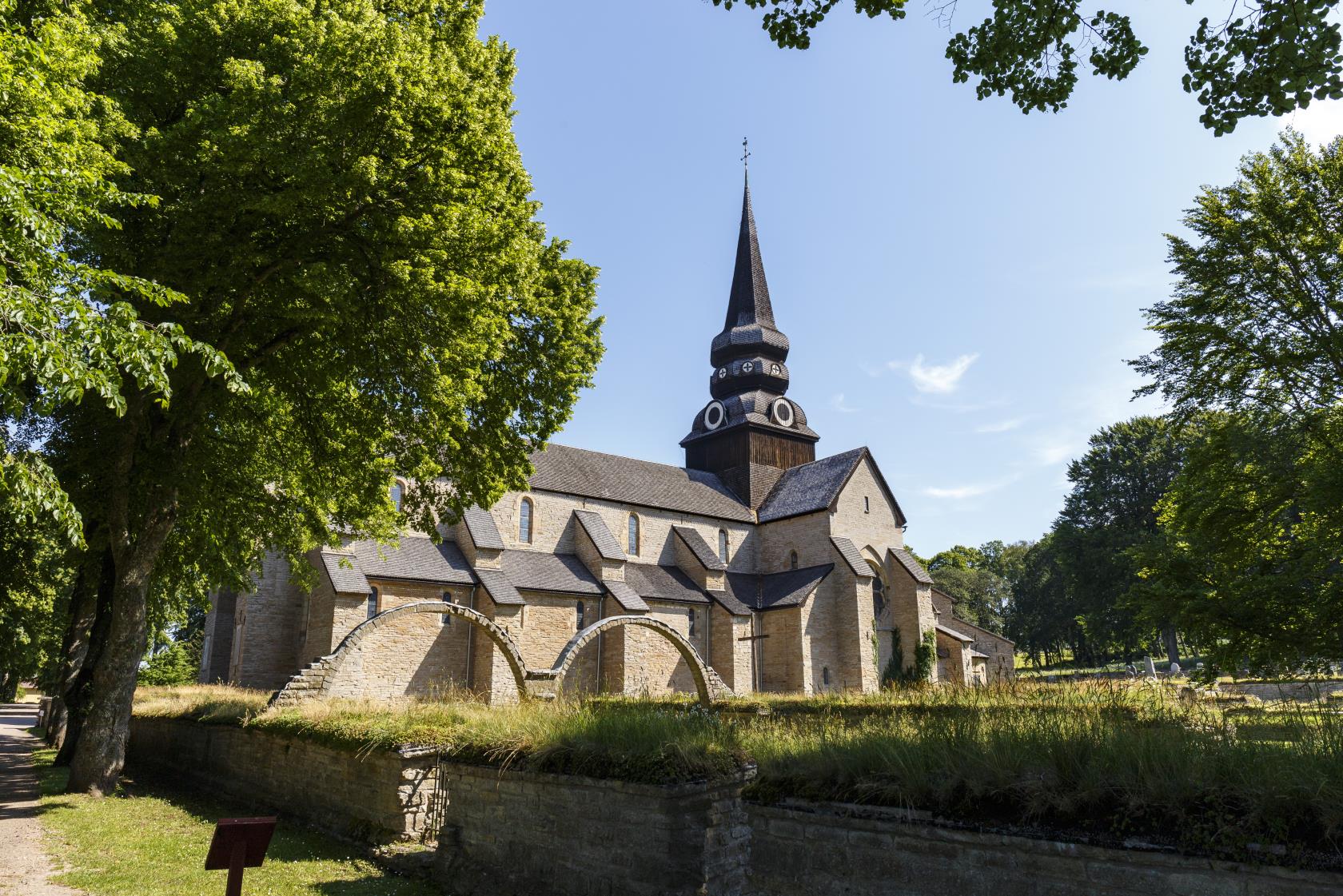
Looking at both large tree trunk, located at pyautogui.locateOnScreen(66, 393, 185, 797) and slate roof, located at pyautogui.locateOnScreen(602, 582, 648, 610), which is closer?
large tree trunk, located at pyautogui.locateOnScreen(66, 393, 185, 797)

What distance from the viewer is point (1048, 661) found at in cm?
7444

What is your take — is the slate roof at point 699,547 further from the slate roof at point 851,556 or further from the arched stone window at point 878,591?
the arched stone window at point 878,591

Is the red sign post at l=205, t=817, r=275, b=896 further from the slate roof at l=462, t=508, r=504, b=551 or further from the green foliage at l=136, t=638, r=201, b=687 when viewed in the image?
the green foliage at l=136, t=638, r=201, b=687

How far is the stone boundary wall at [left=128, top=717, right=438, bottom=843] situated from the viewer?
9.95 m

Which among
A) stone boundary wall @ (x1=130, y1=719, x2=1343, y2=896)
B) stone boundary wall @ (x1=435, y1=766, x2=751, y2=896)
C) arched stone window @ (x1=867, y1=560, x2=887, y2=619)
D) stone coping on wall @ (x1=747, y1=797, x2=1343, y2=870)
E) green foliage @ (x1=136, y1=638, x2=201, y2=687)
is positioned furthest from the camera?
green foliage @ (x1=136, y1=638, x2=201, y2=687)

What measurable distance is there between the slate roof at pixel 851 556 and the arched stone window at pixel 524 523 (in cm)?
1341

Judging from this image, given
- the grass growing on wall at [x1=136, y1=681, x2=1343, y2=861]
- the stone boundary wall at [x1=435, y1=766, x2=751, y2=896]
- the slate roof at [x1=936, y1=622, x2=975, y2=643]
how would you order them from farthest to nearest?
the slate roof at [x1=936, y1=622, x2=975, y2=643] → the stone boundary wall at [x1=435, y1=766, x2=751, y2=896] → the grass growing on wall at [x1=136, y1=681, x2=1343, y2=861]

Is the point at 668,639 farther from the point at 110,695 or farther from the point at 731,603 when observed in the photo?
the point at 731,603

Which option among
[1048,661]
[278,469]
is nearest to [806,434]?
[278,469]

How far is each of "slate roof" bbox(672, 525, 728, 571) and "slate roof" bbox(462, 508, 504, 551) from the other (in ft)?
30.2

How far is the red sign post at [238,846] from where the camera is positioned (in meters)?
4.80

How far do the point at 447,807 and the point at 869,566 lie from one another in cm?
3116

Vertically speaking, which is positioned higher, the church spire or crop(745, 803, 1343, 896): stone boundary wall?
the church spire

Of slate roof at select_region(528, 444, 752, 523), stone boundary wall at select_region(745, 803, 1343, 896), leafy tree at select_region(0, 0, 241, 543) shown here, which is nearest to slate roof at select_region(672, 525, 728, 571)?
slate roof at select_region(528, 444, 752, 523)
